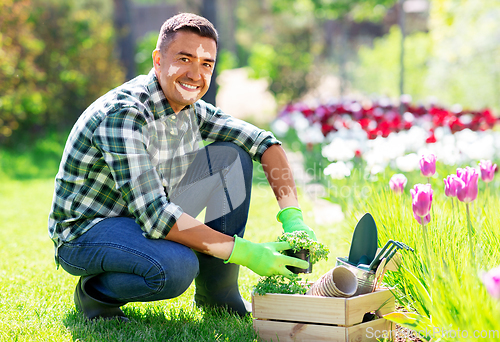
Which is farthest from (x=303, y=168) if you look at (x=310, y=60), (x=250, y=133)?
(x=310, y=60)

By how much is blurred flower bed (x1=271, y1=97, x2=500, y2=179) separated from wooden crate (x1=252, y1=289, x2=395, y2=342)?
1.20 metres

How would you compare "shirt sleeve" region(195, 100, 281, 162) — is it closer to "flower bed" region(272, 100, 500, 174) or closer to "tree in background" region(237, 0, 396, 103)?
"flower bed" region(272, 100, 500, 174)

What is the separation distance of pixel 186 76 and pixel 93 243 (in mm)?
749

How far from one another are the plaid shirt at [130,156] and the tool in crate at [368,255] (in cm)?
62

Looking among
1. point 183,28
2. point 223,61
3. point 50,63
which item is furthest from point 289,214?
point 223,61

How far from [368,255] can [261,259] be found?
0.43 meters

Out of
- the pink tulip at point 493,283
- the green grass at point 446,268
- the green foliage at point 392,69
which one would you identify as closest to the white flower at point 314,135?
the green grass at point 446,268

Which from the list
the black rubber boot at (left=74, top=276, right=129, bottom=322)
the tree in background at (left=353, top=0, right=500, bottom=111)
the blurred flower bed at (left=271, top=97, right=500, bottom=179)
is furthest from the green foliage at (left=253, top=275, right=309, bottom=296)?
the tree in background at (left=353, top=0, right=500, bottom=111)

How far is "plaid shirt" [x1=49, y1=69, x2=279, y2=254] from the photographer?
168 centimetres

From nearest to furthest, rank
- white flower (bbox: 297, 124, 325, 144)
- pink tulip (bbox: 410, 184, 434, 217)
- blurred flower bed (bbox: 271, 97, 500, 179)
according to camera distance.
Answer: pink tulip (bbox: 410, 184, 434, 217), blurred flower bed (bbox: 271, 97, 500, 179), white flower (bbox: 297, 124, 325, 144)

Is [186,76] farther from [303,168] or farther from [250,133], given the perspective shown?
[303,168]

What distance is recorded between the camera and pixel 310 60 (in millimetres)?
11484

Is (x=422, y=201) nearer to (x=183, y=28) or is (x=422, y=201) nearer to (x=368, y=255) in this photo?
(x=368, y=255)

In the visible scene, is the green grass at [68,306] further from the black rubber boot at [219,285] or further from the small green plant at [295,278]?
the small green plant at [295,278]
